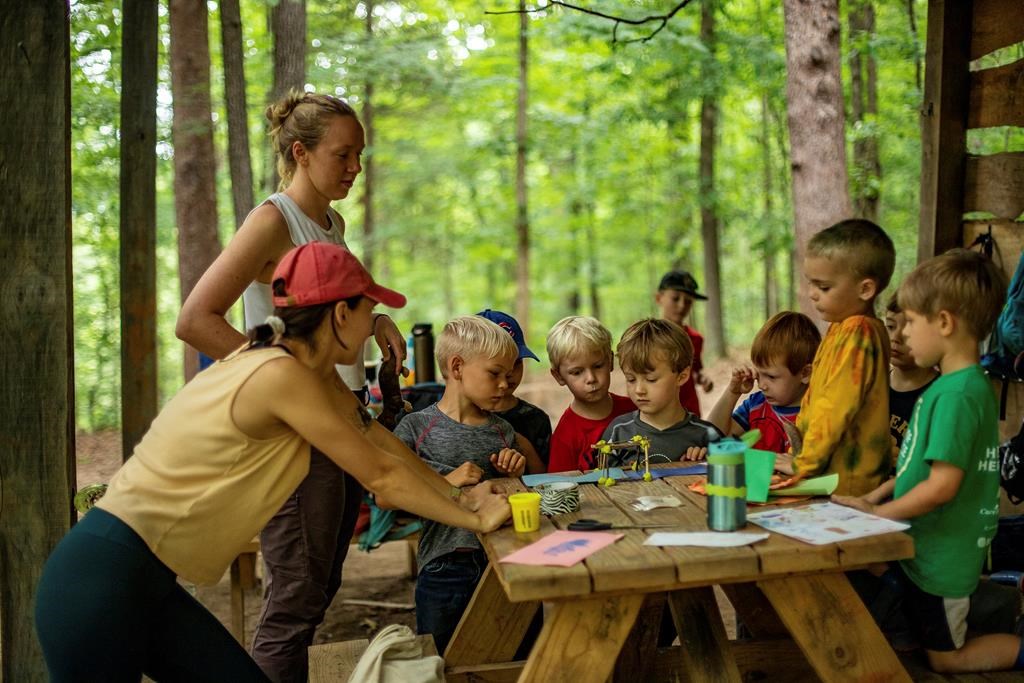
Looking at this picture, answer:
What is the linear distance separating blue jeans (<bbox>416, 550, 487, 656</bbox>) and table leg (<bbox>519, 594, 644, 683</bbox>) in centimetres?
98

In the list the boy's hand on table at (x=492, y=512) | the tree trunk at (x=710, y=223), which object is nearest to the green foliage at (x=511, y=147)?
the tree trunk at (x=710, y=223)

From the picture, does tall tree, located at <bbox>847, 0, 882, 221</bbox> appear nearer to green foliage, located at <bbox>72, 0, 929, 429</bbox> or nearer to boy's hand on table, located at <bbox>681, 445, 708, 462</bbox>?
green foliage, located at <bbox>72, 0, 929, 429</bbox>

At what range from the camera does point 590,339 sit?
3.64 meters

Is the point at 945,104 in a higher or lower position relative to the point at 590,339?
higher

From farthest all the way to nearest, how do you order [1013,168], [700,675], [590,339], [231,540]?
[1013,168] → [590,339] → [700,675] → [231,540]

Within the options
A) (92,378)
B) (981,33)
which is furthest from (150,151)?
(92,378)

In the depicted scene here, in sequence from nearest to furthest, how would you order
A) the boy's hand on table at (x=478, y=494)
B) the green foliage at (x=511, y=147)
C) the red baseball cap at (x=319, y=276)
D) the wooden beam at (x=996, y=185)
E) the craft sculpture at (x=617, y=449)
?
1. the red baseball cap at (x=319, y=276)
2. the boy's hand on table at (x=478, y=494)
3. the craft sculpture at (x=617, y=449)
4. the wooden beam at (x=996, y=185)
5. the green foliage at (x=511, y=147)

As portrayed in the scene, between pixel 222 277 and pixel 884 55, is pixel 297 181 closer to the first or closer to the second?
pixel 222 277

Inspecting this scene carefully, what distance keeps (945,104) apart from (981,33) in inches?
14.2

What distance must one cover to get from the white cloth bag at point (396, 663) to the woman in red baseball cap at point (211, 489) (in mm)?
311

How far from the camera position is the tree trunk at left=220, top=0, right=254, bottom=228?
21.7ft

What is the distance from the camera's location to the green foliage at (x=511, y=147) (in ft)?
33.9

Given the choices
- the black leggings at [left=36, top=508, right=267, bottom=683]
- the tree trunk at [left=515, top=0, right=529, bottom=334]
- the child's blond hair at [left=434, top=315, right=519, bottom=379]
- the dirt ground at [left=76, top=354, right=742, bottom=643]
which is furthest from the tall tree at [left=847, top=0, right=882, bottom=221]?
the black leggings at [left=36, top=508, right=267, bottom=683]

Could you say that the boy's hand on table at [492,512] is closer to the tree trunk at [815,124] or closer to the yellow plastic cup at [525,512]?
the yellow plastic cup at [525,512]
